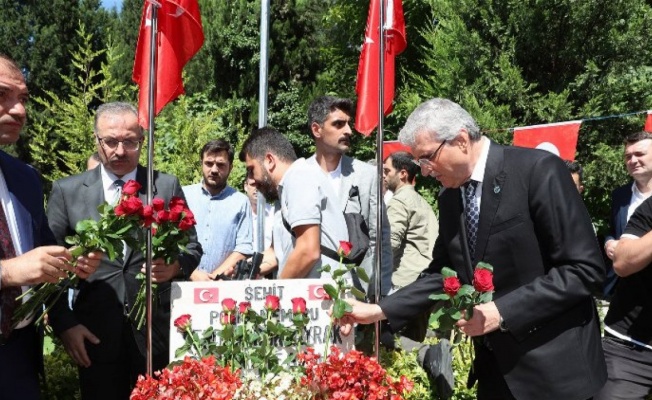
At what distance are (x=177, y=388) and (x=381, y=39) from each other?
2.01 m

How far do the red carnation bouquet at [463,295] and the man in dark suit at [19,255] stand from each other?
4.28 feet

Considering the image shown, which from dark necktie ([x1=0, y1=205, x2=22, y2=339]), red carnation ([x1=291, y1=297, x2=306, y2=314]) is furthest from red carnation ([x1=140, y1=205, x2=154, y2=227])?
red carnation ([x1=291, y1=297, x2=306, y2=314])

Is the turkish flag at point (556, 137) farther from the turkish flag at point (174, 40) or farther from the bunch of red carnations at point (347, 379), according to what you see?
the bunch of red carnations at point (347, 379)

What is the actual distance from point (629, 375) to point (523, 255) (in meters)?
1.28

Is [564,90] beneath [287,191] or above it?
above

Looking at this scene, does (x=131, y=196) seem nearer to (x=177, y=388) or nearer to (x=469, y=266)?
(x=177, y=388)

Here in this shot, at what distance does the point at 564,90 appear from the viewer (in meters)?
12.6

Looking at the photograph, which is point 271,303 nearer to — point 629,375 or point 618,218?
point 629,375

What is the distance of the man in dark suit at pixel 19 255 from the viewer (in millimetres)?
2734

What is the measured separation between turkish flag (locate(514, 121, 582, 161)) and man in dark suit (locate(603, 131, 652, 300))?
12.1ft

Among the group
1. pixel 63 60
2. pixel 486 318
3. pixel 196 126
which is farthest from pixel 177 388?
pixel 63 60

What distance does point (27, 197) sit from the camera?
3109 mm

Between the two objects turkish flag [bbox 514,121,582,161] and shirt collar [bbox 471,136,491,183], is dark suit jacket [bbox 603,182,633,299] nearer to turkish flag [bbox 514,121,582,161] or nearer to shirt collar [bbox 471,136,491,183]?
shirt collar [bbox 471,136,491,183]

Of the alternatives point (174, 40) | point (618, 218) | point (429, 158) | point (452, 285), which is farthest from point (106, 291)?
point (618, 218)
